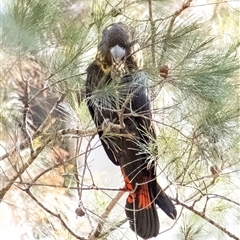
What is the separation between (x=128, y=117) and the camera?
963mm

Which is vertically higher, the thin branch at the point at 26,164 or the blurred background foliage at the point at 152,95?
the blurred background foliage at the point at 152,95

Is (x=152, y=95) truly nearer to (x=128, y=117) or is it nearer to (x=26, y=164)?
(x=128, y=117)

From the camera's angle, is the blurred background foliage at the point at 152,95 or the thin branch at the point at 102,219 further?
the thin branch at the point at 102,219

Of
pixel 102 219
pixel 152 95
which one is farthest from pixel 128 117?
pixel 102 219

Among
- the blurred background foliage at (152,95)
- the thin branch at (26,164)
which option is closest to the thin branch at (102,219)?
the blurred background foliage at (152,95)

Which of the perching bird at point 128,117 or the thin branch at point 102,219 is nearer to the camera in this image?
the perching bird at point 128,117

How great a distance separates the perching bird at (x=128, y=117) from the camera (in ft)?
2.89

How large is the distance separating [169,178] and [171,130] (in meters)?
0.10

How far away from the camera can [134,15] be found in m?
1.04

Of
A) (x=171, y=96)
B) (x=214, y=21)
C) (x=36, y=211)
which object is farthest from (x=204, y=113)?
(x=36, y=211)

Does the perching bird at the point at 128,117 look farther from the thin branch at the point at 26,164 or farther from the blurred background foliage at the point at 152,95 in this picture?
the thin branch at the point at 26,164

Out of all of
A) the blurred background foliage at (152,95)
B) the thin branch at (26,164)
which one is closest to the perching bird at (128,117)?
the blurred background foliage at (152,95)

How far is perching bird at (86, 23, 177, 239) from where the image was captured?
0.88 metres

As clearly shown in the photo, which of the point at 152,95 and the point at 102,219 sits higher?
the point at 152,95
